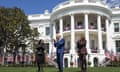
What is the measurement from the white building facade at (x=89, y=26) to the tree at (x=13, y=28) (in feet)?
21.3

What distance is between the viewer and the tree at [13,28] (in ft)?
148

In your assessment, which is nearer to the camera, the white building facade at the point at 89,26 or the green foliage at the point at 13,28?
the green foliage at the point at 13,28

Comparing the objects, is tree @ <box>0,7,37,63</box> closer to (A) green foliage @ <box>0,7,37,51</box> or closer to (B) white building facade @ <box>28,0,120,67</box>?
(A) green foliage @ <box>0,7,37,51</box>

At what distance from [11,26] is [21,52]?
463 inches

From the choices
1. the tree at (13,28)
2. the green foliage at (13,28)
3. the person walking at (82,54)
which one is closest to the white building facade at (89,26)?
the green foliage at (13,28)

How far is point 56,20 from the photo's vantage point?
53062 millimetres

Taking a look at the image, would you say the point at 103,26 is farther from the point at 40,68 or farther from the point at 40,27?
the point at 40,68

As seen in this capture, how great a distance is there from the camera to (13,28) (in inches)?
1777

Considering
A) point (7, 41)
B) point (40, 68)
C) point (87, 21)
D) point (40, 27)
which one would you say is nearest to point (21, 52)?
point (40, 27)

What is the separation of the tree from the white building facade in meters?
6.51

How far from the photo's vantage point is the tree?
148ft

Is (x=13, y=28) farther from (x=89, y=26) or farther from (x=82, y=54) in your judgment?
(x=82, y=54)

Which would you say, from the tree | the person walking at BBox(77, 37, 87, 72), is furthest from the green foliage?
the person walking at BBox(77, 37, 87, 72)

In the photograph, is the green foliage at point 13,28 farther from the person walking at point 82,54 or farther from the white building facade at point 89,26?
the person walking at point 82,54
